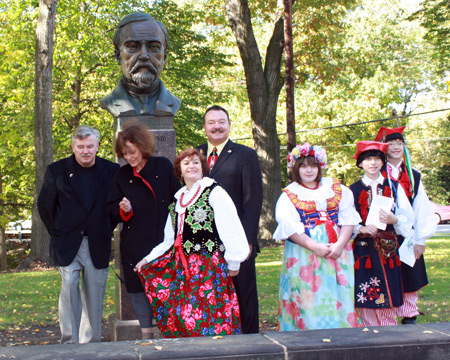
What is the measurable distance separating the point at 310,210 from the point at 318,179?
12.3 inches

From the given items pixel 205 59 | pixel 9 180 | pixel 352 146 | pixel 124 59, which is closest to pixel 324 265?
pixel 124 59

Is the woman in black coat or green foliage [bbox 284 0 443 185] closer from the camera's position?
the woman in black coat

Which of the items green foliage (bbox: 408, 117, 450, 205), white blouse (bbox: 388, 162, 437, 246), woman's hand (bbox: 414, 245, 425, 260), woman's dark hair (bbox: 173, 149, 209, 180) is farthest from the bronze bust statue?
green foliage (bbox: 408, 117, 450, 205)

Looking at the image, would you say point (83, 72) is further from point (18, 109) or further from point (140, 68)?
point (140, 68)

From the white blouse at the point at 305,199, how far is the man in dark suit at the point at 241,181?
21 cm

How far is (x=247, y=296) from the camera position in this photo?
5289mm

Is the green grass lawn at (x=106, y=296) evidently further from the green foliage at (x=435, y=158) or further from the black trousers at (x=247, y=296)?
the green foliage at (x=435, y=158)

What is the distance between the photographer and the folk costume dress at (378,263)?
222 inches

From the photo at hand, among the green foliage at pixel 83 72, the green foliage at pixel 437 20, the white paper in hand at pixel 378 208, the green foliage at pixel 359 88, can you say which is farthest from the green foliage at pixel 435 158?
the white paper in hand at pixel 378 208

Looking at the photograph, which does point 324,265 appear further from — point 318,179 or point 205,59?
point 205,59

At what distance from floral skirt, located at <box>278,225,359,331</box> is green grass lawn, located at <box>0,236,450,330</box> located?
7.12 feet

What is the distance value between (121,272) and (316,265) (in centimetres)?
190

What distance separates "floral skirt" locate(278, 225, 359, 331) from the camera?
5086mm

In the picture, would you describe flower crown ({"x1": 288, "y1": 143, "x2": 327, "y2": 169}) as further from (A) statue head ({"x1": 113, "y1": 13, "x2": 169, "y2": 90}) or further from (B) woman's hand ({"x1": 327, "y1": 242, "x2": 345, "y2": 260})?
(A) statue head ({"x1": 113, "y1": 13, "x2": 169, "y2": 90})
